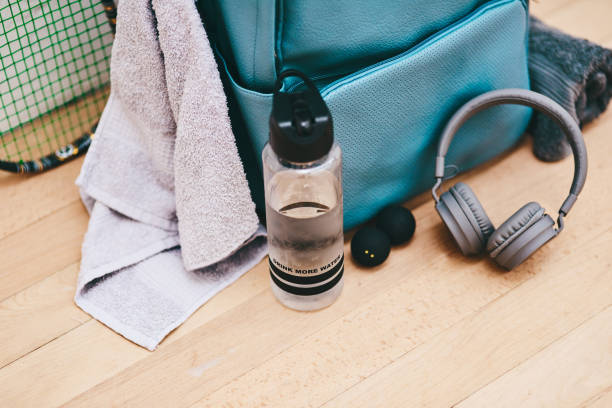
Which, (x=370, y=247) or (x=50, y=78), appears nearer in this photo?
(x=370, y=247)

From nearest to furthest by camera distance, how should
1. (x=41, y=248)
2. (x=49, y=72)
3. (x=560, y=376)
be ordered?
(x=560, y=376) < (x=41, y=248) < (x=49, y=72)

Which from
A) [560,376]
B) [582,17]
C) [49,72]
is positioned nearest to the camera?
[560,376]

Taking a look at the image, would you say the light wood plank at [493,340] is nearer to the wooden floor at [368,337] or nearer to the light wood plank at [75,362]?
the wooden floor at [368,337]

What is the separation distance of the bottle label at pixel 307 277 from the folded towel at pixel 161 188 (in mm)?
74

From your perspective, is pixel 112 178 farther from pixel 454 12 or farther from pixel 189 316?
pixel 454 12

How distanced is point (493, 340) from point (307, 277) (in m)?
0.23

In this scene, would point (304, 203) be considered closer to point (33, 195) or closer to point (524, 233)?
point (524, 233)

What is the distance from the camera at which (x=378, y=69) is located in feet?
2.17

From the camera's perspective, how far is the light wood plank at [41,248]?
774 millimetres

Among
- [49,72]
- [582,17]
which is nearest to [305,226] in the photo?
[49,72]

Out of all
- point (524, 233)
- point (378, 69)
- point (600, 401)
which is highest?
point (378, 69)

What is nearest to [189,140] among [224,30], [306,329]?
[224,30]

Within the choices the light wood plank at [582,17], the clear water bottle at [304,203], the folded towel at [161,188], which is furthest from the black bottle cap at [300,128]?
the light wood plank at [582,17]

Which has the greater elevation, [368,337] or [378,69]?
[378,69]
